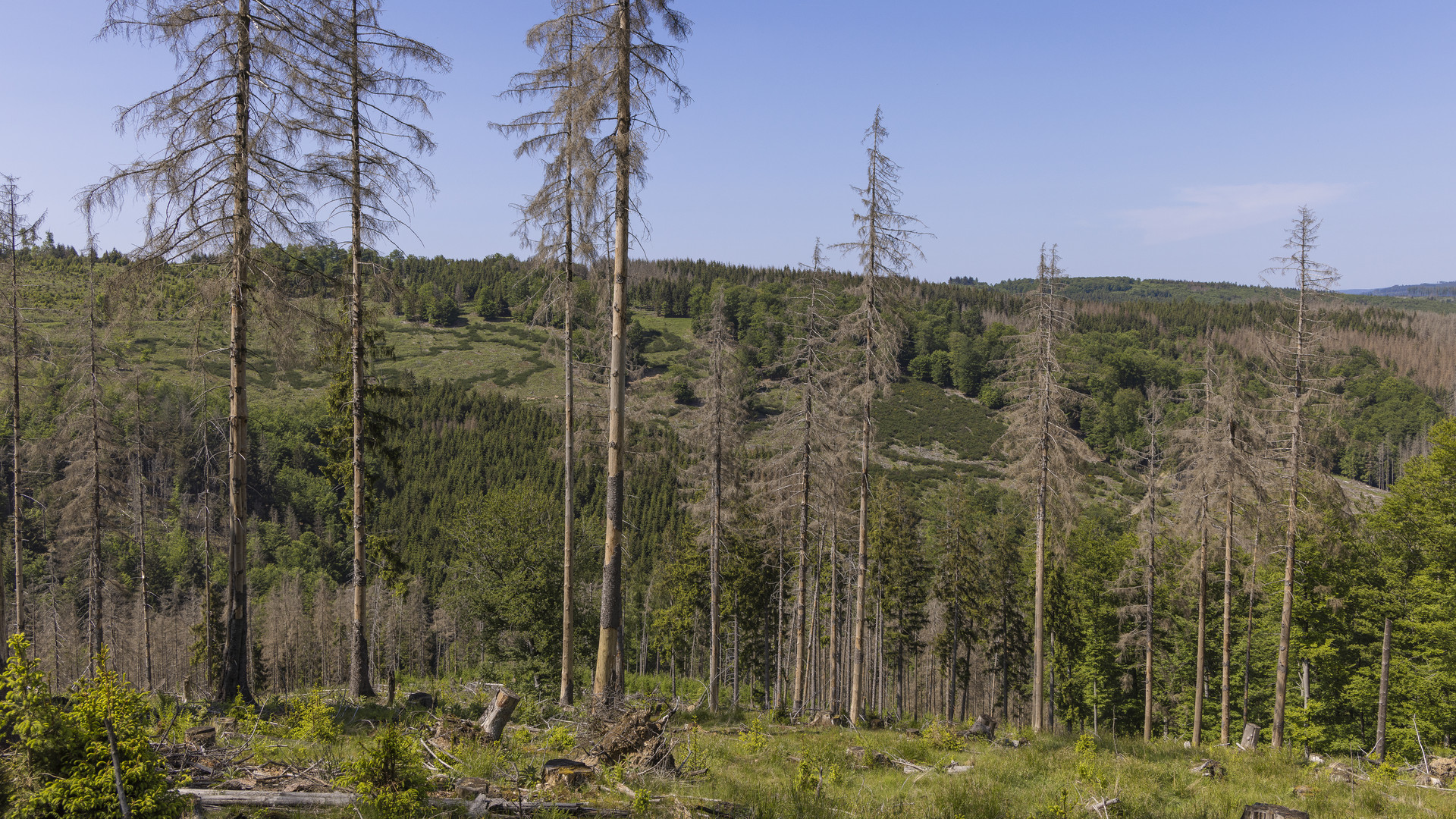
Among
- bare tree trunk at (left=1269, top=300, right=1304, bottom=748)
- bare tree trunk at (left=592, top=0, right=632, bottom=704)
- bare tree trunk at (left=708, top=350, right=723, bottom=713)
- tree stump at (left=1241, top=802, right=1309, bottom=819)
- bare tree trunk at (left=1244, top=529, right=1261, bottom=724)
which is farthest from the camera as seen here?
bare tree trunk at (left=1244, top=529, right=1261, bottom=724)

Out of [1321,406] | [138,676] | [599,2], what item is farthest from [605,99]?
[138,676]

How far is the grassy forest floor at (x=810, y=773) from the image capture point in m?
6.35

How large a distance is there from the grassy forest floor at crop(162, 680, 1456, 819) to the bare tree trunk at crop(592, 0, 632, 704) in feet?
3.95

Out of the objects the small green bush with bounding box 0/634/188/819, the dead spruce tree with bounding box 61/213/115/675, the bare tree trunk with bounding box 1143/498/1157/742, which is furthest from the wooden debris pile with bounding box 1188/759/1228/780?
the dead spruce tree with bounding box 61/213/115/675

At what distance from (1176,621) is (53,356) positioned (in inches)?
1684

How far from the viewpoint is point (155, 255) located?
10.4 m

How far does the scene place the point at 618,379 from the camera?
35.2 ft

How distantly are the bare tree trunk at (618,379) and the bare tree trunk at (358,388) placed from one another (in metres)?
5.58

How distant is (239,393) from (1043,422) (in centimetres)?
1863

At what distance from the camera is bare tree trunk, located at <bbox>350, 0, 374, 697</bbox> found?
515 inches

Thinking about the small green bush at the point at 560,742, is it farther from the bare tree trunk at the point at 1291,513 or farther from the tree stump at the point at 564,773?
the bare tree trunk at the point at 1291,513

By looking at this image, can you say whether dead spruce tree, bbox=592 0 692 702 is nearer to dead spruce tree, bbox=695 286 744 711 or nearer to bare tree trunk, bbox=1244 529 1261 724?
dead spruce tree, bbox=695 286 744 711

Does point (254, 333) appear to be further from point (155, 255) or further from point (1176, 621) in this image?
point (1176, 621)

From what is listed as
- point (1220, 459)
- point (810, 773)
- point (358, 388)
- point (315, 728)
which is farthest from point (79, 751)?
point (1220, 459)
